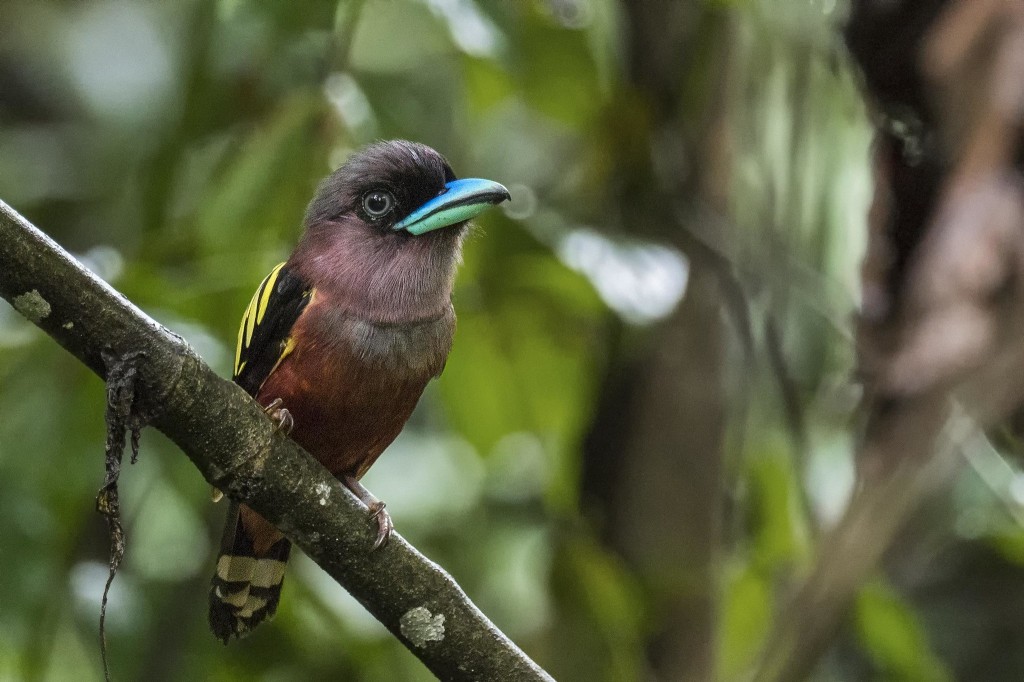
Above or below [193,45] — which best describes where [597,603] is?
below

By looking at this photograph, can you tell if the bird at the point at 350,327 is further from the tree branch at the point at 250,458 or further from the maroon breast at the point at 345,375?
the tree branch at the point at 250,458

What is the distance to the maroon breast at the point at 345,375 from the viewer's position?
2.27 meters

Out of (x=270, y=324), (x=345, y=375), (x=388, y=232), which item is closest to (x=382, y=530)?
(x=345, y=375)

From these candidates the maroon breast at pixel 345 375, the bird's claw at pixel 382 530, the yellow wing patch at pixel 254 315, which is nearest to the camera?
the bird's claw at pixel 382 530

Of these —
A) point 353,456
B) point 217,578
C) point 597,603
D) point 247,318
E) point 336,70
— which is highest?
point 336,70

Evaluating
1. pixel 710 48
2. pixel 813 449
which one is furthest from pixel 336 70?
pixel 813 449

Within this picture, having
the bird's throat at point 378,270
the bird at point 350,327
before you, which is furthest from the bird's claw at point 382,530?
the bird's throat at point 378,270

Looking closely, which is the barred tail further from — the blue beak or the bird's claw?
the blue beak

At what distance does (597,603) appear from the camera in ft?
10.0

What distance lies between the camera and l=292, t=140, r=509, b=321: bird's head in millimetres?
2332

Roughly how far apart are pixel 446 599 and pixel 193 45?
1.72 meters

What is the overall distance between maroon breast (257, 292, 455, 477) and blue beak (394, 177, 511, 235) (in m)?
0.20

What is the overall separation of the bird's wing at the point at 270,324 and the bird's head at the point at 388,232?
4 cm

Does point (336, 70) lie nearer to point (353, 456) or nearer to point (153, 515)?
point (353, 456)
